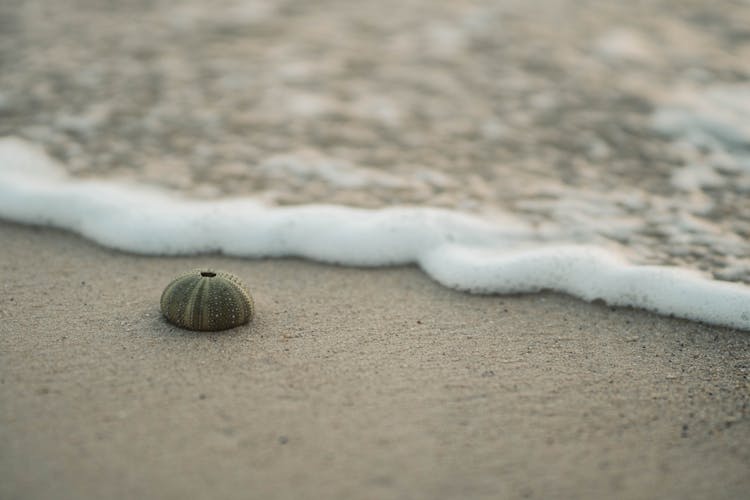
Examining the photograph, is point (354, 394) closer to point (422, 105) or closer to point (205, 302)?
point (205, 302)

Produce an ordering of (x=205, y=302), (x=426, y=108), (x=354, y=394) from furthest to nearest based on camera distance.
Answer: (x=426, y=108) < (x=205, y=302) < (x=354, y=394)

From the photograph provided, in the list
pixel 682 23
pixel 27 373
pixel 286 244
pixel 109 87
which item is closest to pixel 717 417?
pixel 286 244

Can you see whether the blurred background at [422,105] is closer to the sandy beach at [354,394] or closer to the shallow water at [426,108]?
the shallow water at [426,108]

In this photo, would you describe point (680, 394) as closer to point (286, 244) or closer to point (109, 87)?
point (286, 244)

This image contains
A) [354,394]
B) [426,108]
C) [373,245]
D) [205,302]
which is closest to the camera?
[354,394]

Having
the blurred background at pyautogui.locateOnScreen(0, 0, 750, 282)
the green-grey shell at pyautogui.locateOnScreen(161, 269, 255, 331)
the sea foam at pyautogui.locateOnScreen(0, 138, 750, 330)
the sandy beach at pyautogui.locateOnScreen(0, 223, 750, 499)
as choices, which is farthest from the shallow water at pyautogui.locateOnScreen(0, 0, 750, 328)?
the green-grey shell at pyautogui.locateOnScreen(161, 269, 255, 331)

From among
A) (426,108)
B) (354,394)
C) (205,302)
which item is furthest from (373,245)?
(426,108)

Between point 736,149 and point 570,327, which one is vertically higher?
point 736,149

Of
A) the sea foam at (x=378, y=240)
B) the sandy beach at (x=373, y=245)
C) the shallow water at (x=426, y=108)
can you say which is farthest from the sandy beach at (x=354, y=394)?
the shallow water at (x=426, y=108)
